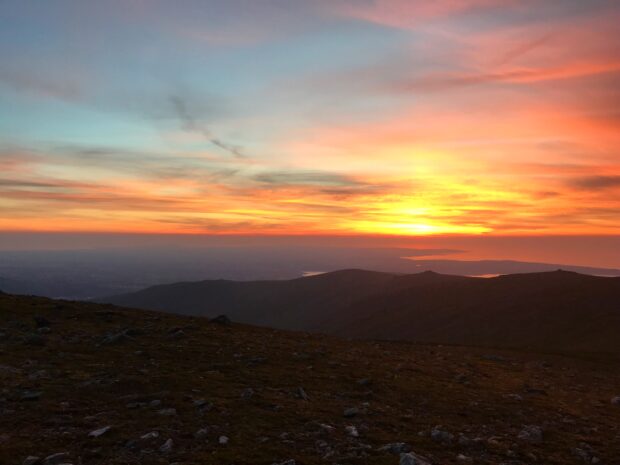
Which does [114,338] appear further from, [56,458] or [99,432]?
[56,458]

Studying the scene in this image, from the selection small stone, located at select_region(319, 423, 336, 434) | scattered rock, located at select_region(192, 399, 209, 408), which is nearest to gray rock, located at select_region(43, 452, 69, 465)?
scattered rock, located at select_region(192, 399, 209, 408)

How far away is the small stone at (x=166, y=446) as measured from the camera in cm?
1263

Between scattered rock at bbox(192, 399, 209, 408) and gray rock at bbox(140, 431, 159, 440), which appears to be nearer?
gray rock at bbox(140, 431, 159, 440)

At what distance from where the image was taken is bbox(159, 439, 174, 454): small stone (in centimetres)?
1263

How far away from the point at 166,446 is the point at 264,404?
5.94m

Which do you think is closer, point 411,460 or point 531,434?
point 411,460

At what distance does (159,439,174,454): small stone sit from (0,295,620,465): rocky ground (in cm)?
6

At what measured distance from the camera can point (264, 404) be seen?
59.8ft

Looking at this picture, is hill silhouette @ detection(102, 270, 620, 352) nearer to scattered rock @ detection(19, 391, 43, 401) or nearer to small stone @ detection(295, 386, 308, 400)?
small stone @ detection(295, 386, 308, 400)

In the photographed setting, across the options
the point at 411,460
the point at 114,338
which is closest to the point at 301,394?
the point at 411,460

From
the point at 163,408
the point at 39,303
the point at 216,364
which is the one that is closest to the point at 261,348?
the point at 216,364

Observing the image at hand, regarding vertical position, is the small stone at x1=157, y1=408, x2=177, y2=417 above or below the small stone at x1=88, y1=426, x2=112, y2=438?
below

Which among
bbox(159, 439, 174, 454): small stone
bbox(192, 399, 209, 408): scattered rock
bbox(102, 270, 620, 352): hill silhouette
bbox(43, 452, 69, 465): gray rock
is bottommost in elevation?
bbox(102, 270, 620, 352): hill silhouette

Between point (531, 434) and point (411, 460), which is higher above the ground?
point (411, 460)
